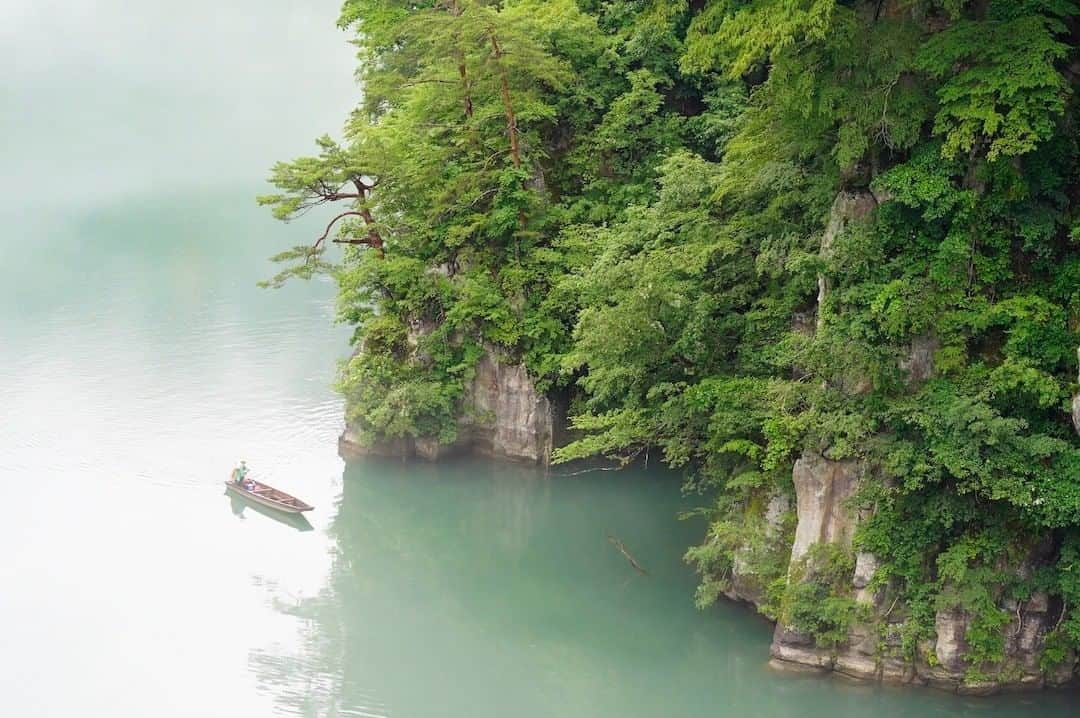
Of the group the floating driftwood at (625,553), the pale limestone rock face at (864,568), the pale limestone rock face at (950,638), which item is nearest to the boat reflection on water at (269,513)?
the floating driftwood at (625,553)

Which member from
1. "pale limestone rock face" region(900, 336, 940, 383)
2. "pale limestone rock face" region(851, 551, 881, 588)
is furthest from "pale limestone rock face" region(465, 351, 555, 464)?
"pale limestone rock face" region(900, 336, 940, 383)

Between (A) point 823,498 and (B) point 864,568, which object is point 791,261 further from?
(B) point 864,568

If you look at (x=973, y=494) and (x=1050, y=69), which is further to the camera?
(x=973, y=494)

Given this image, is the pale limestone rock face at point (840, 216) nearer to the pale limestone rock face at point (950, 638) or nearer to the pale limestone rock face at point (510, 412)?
the pale limestone rock face at point (950, 638)

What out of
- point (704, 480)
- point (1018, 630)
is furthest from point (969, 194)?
point (704, 480)

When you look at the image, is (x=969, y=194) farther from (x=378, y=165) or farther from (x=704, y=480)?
(x=378, y=165)

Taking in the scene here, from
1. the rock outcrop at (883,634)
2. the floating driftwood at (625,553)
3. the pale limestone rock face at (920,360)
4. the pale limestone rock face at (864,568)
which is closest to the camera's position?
the rock outcrop at (883,634)
